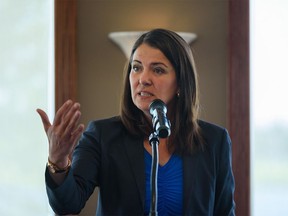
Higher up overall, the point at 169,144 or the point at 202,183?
the point at 169,144

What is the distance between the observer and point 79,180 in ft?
6.47

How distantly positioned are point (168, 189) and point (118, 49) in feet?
5.42

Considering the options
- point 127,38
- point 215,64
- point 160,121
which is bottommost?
point 160,121

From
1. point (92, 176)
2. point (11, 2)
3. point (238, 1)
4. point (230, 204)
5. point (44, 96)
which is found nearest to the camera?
point (92, 176)

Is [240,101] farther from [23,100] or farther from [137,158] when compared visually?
[137,158]

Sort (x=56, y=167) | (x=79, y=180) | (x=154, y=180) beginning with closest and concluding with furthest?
1. (x=154, y=180)
2. (x=56, y=167)
3. (x=79, y=180)

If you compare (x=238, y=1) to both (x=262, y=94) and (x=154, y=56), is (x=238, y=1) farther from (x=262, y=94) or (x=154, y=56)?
(x=154, y=56)

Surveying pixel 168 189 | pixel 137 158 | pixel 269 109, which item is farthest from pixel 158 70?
pixel 269 109

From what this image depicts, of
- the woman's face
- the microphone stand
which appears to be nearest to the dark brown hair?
the woman's face

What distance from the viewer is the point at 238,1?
3570 millimetres

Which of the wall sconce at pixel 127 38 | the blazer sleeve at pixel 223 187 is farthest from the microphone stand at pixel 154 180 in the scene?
the wall sconce at pixel 127 38

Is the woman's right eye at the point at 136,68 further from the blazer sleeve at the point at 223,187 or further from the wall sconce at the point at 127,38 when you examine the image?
the wall sconce at the point at 127,38

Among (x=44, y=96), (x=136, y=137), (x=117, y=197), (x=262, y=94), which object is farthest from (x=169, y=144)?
(x=262, y=94)

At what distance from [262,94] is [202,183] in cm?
158
